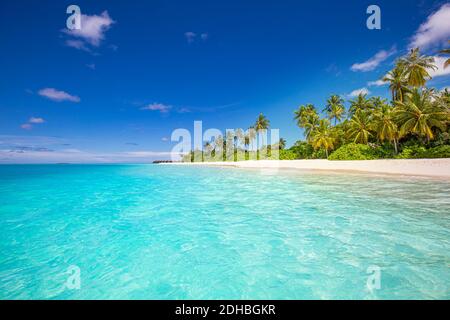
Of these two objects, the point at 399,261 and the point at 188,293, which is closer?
the point at 188,293

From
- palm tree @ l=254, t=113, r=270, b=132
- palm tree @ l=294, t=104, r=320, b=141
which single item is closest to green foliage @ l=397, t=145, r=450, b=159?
palm tree @ l=294, t=104, r=320, b=141

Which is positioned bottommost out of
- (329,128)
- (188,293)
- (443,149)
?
(188,293)

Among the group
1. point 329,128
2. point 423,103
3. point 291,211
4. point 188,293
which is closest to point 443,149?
point 423,103

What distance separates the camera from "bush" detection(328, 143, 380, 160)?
29.5 metres

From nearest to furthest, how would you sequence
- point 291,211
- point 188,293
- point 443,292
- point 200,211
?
point 443,292, point 188,293, point 291,211, point 200,211

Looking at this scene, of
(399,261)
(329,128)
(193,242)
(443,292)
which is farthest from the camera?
(329,128)

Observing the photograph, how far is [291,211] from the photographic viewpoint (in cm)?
759

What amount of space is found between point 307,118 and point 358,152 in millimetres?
17557

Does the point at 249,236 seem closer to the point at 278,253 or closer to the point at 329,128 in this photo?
the point at 278,253

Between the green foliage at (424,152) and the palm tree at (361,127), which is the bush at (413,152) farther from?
the palm tree at (361,127)

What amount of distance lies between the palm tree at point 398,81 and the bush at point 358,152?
909 cm

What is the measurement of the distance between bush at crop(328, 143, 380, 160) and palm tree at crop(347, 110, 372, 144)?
1470mm

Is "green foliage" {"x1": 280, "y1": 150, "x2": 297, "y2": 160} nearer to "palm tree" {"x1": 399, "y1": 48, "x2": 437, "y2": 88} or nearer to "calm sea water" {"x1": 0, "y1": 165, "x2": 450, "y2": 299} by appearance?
"palm tree" {"x1": 399, "y1": 48, "x2": 437, "y2": 88}
